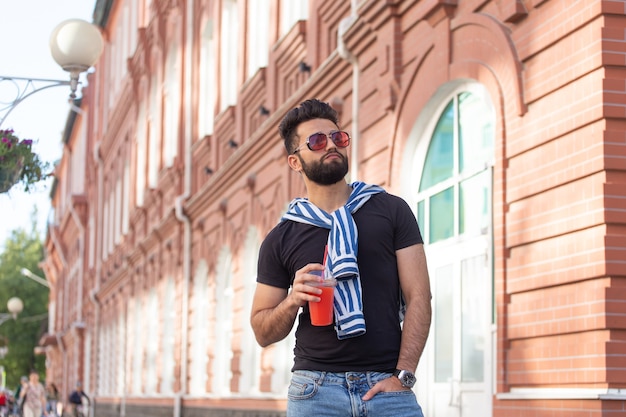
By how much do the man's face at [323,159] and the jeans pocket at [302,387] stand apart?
0.72 metres

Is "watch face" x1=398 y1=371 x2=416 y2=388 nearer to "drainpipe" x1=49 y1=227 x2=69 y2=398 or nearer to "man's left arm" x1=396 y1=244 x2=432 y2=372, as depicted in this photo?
"man's left arm" x1=396 y1=244 x2=432 y2=372

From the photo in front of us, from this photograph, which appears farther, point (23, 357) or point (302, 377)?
point (23, 357)

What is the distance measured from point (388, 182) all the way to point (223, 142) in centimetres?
1024

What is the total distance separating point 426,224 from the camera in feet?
38.7

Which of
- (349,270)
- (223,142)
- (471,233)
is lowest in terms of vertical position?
(349,270)

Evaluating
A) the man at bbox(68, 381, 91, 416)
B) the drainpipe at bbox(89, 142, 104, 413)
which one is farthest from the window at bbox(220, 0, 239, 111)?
the drainpipe at bbox(89, 142, 104, 413)

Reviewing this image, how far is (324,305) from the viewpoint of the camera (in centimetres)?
457

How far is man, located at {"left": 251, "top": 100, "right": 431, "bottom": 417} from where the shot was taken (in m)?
4.70

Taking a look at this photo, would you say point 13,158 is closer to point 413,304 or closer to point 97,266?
point 413,304

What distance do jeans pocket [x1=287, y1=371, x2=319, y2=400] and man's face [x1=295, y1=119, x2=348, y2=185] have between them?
72cm

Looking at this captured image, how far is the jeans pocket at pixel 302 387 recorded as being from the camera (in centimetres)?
478

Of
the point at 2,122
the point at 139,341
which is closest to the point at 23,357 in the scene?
A: the point at 139,341

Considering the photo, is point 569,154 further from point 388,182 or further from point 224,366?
point 224,366

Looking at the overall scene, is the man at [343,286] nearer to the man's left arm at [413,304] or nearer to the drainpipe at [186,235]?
the man's left arm at [413,304]
